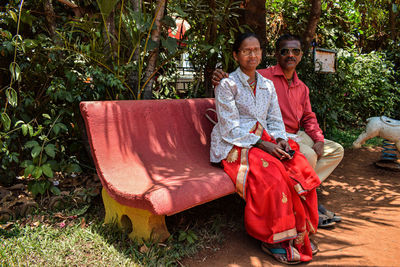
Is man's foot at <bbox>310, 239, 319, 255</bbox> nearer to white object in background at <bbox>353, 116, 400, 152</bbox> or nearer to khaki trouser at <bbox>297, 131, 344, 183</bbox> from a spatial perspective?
khaki trouser at <bbox>297, 131, 344, 183</bbox>

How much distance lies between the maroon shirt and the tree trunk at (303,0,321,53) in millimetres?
1748

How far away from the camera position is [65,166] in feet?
9.82

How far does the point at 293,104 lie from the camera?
10.9 feet

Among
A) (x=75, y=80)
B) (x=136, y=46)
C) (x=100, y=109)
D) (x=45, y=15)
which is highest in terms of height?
(x=45, y=15)

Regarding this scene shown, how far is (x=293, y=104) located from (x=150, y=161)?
1.55 meters

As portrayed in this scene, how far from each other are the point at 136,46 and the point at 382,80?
5.95 metres

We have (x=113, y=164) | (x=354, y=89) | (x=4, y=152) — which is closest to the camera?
(x=113, y=164)

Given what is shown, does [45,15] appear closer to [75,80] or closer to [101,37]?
[101,37]

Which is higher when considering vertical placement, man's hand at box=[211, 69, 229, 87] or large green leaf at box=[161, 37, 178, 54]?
large green leaf at box=[161, 37, 178, 54]

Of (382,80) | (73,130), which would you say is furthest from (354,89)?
(73,130)

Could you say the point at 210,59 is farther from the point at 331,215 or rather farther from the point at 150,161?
the point at 331,215

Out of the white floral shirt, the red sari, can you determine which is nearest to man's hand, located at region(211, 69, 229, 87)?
the white floral shirt

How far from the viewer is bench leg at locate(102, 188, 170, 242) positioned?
237 centimetres

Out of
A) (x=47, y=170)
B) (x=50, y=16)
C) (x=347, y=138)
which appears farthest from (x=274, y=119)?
(x=347, y=138)
